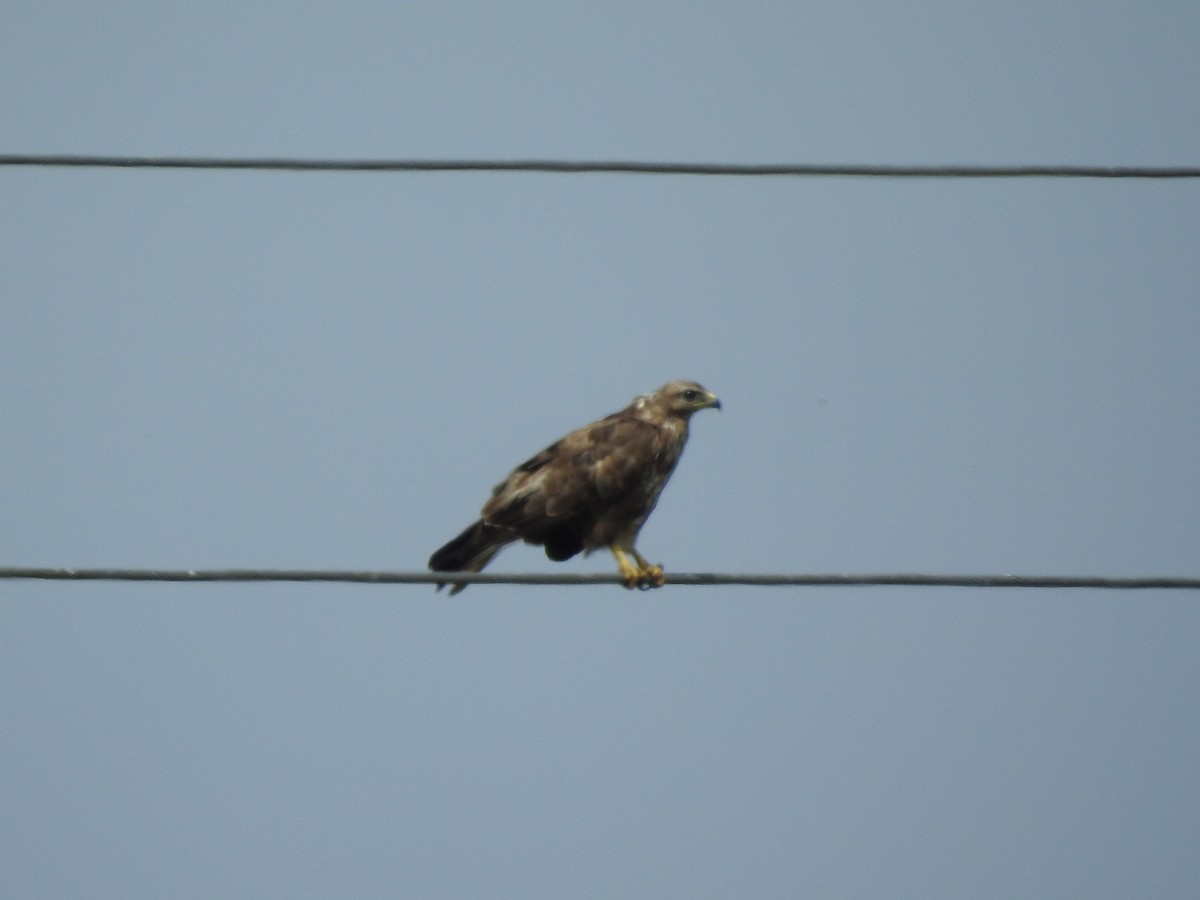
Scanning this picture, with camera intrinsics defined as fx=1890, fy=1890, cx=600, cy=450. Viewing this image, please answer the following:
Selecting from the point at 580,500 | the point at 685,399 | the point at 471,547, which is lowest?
the point at 471,547

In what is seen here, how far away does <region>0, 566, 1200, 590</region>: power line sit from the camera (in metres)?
6.57

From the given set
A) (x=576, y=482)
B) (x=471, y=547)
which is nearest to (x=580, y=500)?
(x=576, y=482)

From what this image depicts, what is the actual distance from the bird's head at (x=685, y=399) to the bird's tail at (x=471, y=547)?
3.85 feet

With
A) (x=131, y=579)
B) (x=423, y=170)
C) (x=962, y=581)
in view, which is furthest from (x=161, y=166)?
(x=962, y=581)

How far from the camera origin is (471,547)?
9.73 meters

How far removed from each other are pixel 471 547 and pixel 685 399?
1.47 m

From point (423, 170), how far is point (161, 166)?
0.99 m

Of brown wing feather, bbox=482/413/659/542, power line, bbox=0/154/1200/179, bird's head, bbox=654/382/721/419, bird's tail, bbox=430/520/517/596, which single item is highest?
power line, bbox=0/154/1200/179

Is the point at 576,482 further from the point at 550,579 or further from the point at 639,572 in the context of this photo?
the point at 550,579

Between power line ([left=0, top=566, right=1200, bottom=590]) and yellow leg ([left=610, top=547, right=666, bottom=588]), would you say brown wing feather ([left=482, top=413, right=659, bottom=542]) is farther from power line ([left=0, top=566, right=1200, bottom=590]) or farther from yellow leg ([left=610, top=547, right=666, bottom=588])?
power line ([left=0, top=566, right=1200, bottom=590])

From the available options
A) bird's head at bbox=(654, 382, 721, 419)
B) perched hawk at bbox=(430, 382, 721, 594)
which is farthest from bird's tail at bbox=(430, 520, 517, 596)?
bird's head at bbox=(654, 382, 721, 419)

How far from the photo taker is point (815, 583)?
6.75 metres

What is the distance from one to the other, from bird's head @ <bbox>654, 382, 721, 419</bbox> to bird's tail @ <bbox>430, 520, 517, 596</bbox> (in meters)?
1.17

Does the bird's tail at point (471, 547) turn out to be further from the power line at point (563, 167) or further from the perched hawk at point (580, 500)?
the power line at point (563, 167)
